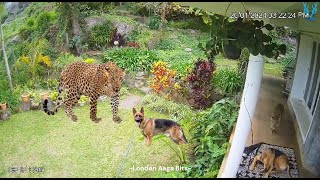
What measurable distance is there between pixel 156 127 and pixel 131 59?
2.51 m

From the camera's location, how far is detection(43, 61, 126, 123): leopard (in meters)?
3.36

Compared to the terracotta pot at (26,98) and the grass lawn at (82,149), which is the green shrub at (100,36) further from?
the grass lawn at (82,149)

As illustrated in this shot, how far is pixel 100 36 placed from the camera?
7.05 meters

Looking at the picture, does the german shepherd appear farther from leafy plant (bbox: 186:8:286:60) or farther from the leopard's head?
leafy plant (bbox: 186:8:286:60)

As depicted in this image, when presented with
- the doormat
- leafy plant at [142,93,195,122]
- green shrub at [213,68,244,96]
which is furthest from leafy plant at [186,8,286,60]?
green shrub at [213,68,244,96]

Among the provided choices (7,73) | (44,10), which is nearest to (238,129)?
(7,73)

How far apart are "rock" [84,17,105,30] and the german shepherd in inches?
161

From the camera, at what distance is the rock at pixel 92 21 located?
7348 mm

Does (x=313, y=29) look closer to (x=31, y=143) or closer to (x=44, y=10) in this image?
(x=31, y=143)

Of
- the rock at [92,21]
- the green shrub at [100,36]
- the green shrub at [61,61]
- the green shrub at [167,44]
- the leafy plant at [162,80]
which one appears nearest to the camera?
the green shrub at [61,61]

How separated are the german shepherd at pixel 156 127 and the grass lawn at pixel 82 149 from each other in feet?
0.84

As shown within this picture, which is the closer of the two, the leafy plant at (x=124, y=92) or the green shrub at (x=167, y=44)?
the leafy plant at (x=124, y=92)

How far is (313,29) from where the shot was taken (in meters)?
3.73

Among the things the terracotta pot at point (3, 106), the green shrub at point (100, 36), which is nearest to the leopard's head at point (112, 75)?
the terracotta pot at point (3, 106)
